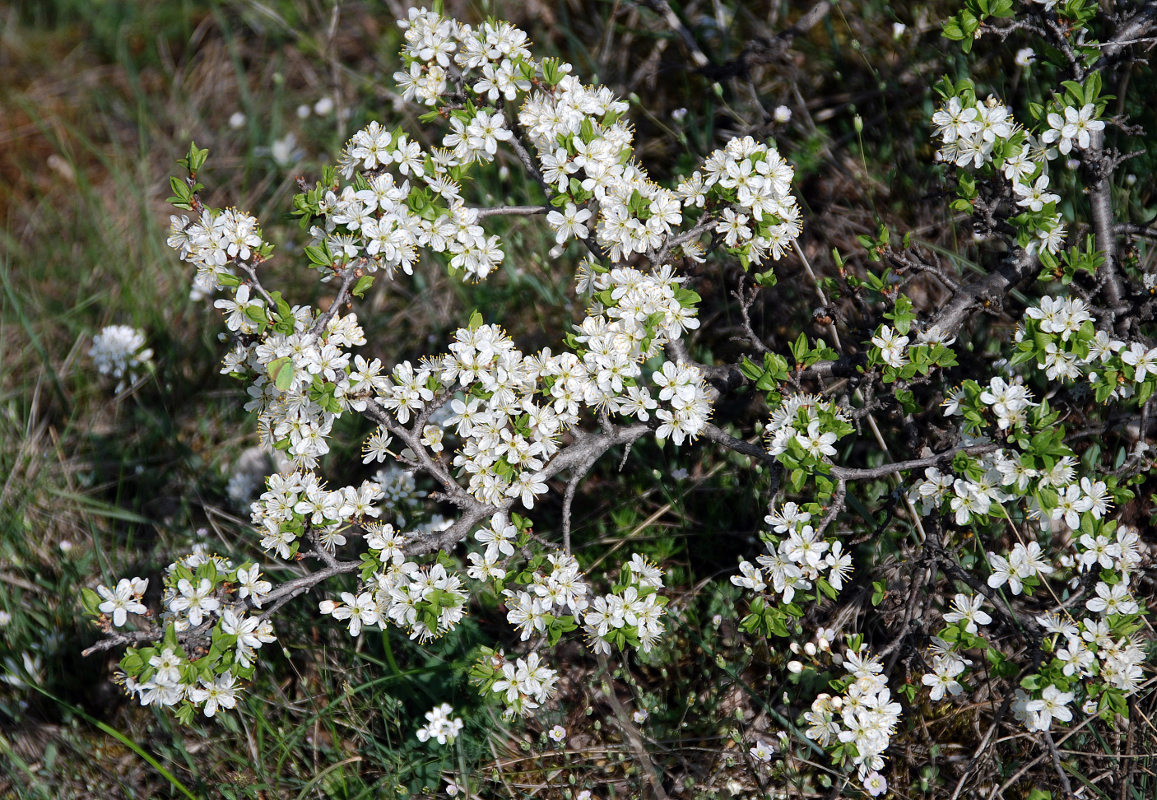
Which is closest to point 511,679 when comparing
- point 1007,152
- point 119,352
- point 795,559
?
point 795,559

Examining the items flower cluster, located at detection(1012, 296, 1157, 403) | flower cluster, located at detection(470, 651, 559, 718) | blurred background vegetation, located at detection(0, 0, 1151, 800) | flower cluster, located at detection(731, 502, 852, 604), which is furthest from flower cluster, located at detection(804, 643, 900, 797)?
flower cluster, located at detection(1012, 296, 1157, 403)

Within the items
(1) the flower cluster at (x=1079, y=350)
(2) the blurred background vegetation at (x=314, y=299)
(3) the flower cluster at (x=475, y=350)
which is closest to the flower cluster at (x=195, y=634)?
(3) the flower cluster at (x=475, y=350)

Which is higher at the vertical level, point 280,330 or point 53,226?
point 280,330

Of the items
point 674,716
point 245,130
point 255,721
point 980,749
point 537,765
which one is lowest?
point 255,721

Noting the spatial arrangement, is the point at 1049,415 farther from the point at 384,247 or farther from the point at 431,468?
the point at 384,247

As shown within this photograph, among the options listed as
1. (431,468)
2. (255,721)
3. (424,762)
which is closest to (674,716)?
(424,762)

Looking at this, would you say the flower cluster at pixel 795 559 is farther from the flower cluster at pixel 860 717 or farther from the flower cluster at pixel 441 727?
the flower cluster at pixel 441 727

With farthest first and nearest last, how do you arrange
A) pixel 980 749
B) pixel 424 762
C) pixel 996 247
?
pixel 996 247 → pixel 424 762 → pixel 980 749
